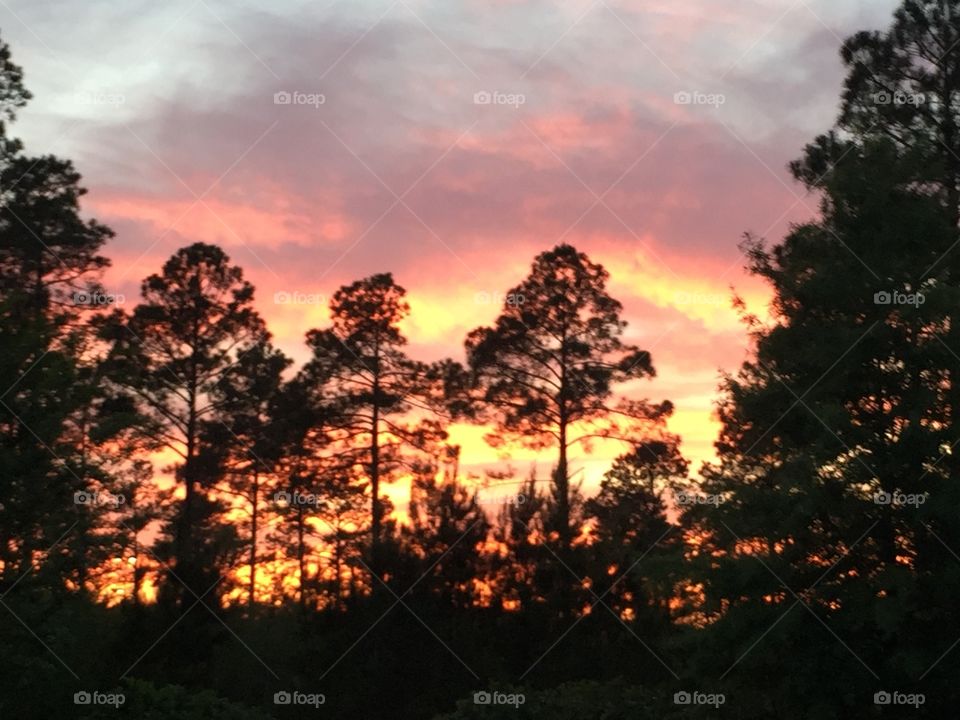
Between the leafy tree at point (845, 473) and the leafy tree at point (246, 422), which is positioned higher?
the leafy tree at point (246, 422)

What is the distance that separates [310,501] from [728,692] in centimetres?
2149

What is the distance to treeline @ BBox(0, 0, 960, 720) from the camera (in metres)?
18.2

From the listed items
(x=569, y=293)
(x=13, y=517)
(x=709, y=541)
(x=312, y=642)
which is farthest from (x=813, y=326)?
(x=569, y=293)

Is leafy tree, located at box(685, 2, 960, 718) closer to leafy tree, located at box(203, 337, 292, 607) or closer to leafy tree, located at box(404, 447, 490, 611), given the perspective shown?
leafy tree, located at box(404, 447, 490, 611)

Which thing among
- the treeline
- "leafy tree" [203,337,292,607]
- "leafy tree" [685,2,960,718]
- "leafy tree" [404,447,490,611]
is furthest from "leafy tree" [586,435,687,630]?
"leafy tree" [203,337,292,607]

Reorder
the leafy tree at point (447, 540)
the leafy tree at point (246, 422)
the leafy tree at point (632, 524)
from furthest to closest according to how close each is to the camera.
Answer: the leafy tree at point (246, 422) → the leafy tree at point (632, 524) → the leafy tree at point (447, 540)

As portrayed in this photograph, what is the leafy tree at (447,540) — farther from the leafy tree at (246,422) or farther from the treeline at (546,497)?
the leafy tree at (246,422)

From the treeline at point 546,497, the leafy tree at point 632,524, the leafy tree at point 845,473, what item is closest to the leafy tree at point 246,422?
the treeline at point 546,497

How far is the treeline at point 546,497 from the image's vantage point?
59.6 feet

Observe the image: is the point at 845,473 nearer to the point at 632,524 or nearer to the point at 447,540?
the point at 447,540

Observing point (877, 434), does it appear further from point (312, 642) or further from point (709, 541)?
point (312, 642)

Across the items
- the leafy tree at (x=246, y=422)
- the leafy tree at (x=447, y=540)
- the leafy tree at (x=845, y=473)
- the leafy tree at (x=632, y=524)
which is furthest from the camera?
the leafy tree at (x=246, y=422)

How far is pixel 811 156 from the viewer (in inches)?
1102

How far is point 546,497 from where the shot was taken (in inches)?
1181
